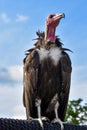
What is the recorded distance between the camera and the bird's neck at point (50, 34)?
323 inches

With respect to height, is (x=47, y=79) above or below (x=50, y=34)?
below

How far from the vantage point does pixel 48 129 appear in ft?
19.3

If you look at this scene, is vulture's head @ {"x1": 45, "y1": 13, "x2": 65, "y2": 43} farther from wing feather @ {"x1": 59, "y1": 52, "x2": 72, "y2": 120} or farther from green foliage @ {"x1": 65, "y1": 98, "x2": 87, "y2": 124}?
green foliage @ {"x1": 65, "y1": 98, "x2": 87, "y2": 124}

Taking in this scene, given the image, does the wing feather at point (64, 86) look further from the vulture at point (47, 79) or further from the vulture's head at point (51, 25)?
the vulture's head at point (51, 25)

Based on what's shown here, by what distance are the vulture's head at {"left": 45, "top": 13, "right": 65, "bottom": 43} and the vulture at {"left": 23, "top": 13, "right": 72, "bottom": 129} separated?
0.16m

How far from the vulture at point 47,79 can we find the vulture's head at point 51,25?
0.53ft

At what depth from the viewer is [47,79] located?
26.0 ft

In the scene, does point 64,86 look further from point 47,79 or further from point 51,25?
point 51,25

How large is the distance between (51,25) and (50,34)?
35 centimetres

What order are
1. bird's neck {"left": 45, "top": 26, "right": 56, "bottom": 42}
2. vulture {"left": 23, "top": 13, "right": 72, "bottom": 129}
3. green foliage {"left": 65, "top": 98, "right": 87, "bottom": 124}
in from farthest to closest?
green foliage {"left": 65, "top": 98, "right": 87, "bottom": 124}, bird's neck {"left": 45, "top": 26, "right": 56, "bottom": 42}, vulture {"left": 23, "top": 13, "right": 72, "bottom": 129}

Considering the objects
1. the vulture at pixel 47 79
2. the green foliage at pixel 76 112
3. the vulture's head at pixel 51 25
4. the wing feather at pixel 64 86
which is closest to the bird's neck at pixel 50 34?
the vulture's head at pixel 51 25

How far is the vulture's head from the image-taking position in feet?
27.0

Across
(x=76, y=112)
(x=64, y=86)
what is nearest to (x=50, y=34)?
(x=64, y=86)

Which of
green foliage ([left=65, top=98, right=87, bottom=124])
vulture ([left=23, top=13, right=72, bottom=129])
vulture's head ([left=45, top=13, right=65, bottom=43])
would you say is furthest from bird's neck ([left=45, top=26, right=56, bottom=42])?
green foliage ([left=65, top=98, right=87, bottom=124])
